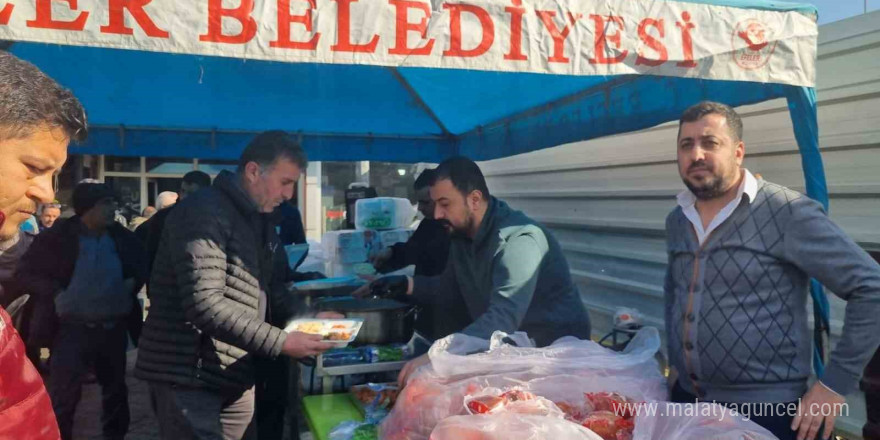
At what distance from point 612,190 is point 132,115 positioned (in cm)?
438

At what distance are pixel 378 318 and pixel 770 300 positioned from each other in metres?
1.66

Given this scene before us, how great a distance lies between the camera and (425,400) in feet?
5.82

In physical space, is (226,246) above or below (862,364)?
above

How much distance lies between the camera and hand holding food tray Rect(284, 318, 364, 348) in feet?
7.43

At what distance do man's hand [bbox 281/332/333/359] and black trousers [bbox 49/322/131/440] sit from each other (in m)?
2.52

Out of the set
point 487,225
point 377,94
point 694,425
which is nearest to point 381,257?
point 377,94

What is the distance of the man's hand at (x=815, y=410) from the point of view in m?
Answer: 1.84

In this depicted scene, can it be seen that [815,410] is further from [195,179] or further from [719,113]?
[195,179]

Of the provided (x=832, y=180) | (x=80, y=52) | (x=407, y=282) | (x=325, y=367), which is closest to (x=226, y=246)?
(x=325, y=367)

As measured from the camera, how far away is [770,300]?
201 centimetres

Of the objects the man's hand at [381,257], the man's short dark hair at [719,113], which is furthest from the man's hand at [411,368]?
the man's hand at [381,257]

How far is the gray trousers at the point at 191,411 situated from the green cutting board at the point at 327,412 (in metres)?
0.33

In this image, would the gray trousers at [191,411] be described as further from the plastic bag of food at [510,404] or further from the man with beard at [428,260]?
the plastic bag of food at [510,404]

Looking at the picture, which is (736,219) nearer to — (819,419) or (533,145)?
(819,419)
